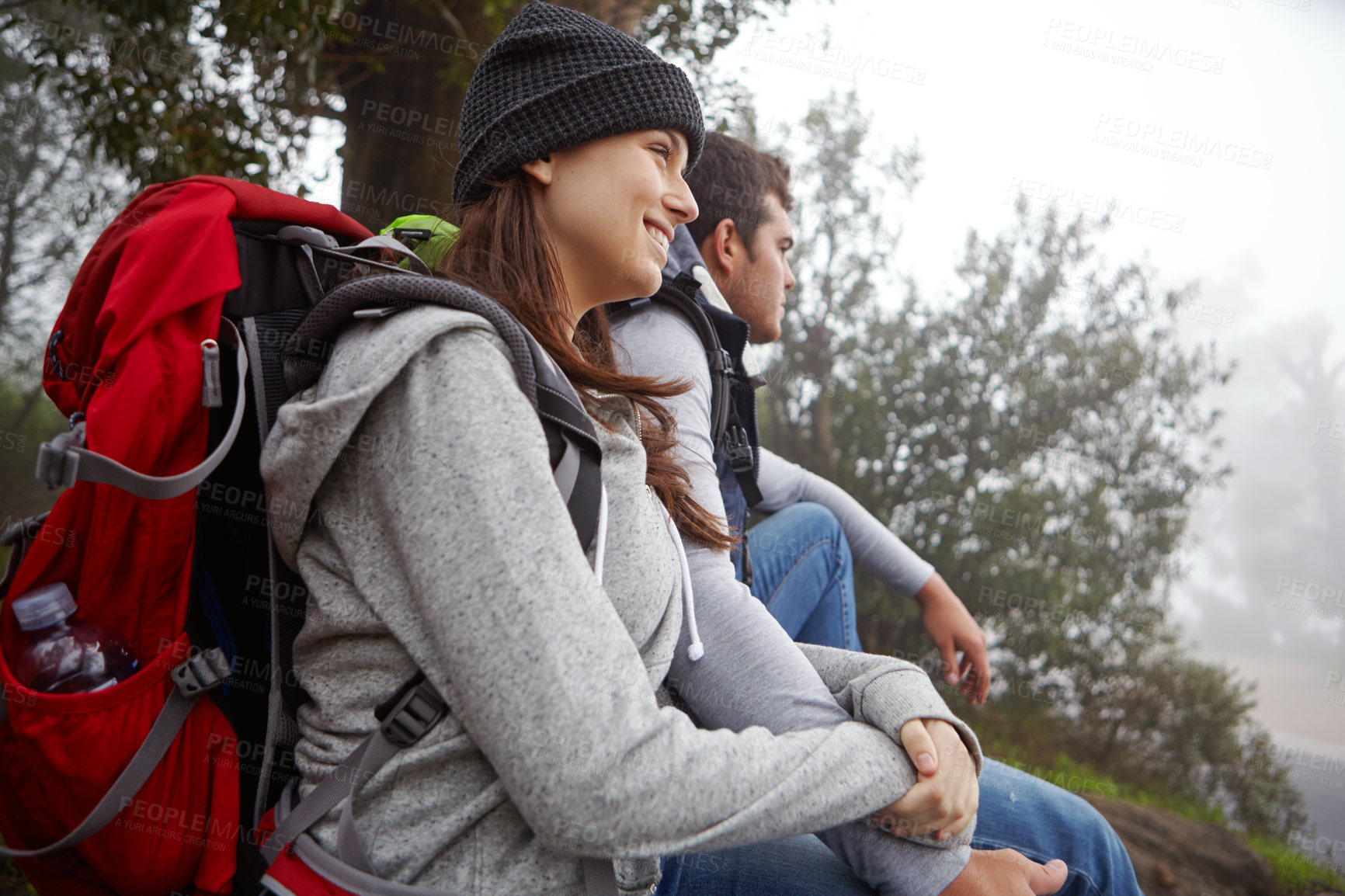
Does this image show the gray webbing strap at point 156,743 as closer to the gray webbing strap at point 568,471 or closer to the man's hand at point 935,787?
the gray webbing strap at point 568,471

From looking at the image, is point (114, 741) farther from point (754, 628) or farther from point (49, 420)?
point (49, 420)

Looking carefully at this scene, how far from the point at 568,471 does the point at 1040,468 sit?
4934 millimetres

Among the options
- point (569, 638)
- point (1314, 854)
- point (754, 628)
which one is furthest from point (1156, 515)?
point (569, 638)

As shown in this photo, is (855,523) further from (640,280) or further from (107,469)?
(107,469)

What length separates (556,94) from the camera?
1429mm

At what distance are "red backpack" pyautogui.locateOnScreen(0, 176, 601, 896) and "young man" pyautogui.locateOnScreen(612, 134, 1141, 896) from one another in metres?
0.66

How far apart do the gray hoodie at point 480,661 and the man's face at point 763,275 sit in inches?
63.0

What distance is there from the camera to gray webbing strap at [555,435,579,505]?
3.59ft

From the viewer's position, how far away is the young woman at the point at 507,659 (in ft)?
3.05

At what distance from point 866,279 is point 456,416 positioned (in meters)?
5.11

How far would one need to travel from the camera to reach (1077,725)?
17.4ft

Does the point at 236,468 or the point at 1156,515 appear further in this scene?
the point at 1156,515

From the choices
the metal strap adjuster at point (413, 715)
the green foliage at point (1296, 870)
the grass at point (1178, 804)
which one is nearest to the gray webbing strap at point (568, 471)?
the metal strap adjuster at point (413, 715)

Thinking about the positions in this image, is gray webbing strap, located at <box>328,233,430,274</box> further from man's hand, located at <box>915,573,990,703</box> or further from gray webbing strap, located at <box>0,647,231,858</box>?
man's hand, located at <box>915,573,990,703</box>
